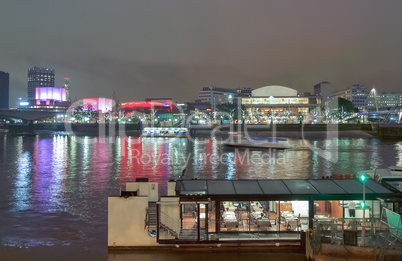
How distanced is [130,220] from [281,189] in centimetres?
433

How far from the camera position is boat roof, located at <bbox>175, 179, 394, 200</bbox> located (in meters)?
10.0

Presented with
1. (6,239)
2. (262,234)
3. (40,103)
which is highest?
(40,103)

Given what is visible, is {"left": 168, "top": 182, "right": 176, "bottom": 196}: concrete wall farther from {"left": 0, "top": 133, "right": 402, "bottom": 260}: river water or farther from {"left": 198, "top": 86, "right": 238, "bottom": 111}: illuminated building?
{"left": 198, "top": 86, "right": 238, "bottom": 111}: illuminated building

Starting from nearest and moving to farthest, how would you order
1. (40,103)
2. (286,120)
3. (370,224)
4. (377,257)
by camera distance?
(377,257)
(370,224)
(286,120)
(40,103)

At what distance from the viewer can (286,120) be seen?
378ft

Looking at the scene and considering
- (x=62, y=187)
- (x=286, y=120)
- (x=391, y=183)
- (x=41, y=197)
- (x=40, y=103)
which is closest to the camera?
(x=391, y=183)

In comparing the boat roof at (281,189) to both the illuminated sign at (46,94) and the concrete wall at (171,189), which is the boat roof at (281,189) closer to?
the concrete wall at (171,189)

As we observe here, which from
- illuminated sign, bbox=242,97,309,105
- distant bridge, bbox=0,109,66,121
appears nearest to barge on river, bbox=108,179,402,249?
distant bridge, bbox=0,109,66,121

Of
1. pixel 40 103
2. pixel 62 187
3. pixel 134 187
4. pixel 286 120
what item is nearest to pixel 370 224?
pixel 134 187

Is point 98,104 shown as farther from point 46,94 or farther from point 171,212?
point 171,212

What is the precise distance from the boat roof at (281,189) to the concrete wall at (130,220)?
3.82ft

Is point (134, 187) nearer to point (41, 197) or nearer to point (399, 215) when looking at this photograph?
point (399, 215)

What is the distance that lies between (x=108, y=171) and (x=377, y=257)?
2116 cm

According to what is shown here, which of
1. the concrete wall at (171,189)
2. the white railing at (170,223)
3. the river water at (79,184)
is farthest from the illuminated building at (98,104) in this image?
the white railing at (170,223)
